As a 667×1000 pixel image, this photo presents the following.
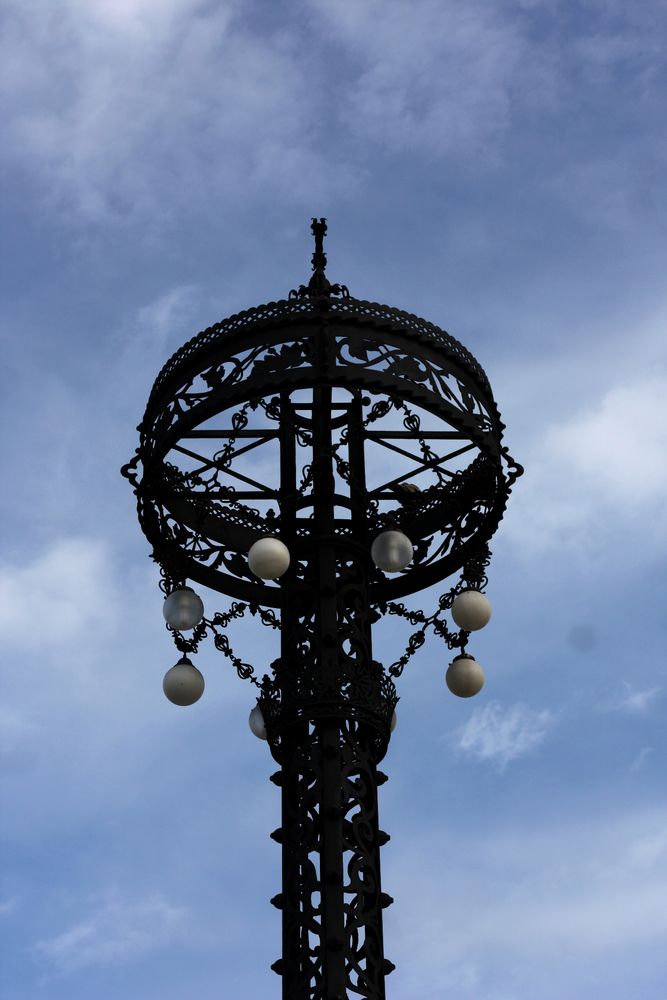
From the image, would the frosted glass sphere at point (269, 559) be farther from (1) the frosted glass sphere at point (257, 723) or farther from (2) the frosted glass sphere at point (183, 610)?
(1) the frosted glass sphere at point (257, 723)

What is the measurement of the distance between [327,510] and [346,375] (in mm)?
1505

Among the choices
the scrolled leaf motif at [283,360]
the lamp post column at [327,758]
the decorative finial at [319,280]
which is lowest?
the lamp post column at [327,758]

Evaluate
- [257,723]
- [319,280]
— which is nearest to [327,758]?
[257,723]

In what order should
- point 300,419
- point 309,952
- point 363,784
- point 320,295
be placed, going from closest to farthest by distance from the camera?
point 309,952
point 363,784
point 320,295
point 300,419

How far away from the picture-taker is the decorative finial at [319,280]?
42.6 feet

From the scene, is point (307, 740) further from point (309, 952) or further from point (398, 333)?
point (398, 333)

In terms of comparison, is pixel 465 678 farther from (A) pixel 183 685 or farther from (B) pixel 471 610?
(A) pixel 183 685

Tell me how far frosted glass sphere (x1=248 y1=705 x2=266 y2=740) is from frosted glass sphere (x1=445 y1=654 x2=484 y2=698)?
1.67 metres

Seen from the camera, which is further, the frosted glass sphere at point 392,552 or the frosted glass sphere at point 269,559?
the frosted glass sphere at point 392,552

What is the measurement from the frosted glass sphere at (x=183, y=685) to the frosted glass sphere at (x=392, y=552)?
1829 millimetres

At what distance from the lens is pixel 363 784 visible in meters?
12.0

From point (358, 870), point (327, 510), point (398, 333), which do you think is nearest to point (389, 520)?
point (327, 510)

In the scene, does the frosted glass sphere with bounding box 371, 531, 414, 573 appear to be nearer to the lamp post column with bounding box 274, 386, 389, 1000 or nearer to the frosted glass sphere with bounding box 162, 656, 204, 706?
the lamp post column with bounding box 274, 386, 389, 1000

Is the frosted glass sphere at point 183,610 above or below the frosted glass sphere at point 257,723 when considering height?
above
